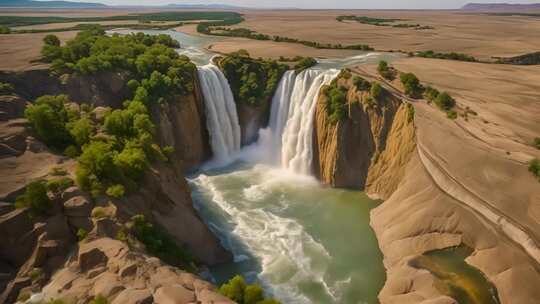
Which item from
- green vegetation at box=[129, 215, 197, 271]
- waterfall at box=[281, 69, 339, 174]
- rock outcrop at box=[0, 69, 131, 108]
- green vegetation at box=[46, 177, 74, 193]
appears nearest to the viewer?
green vegetation at box=[129, 215, 197, 271]

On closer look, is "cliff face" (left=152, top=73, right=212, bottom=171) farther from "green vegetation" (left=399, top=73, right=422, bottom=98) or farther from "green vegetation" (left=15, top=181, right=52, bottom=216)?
"green vegetation" (left=399, top=73, right=422, bottom=98)

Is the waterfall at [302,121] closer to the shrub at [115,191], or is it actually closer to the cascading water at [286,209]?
the cascading water at [286,209]

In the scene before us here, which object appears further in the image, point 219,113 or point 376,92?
point 219,113

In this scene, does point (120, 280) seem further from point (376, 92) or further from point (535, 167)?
point (376, 92)

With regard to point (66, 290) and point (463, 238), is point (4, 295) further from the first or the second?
point (463, 238)

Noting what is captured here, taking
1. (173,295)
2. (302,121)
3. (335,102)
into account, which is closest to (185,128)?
(302,121)

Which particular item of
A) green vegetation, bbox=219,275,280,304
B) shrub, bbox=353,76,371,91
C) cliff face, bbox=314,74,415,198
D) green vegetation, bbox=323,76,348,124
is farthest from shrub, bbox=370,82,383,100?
green vegetation, bbox=219,275,280,304
